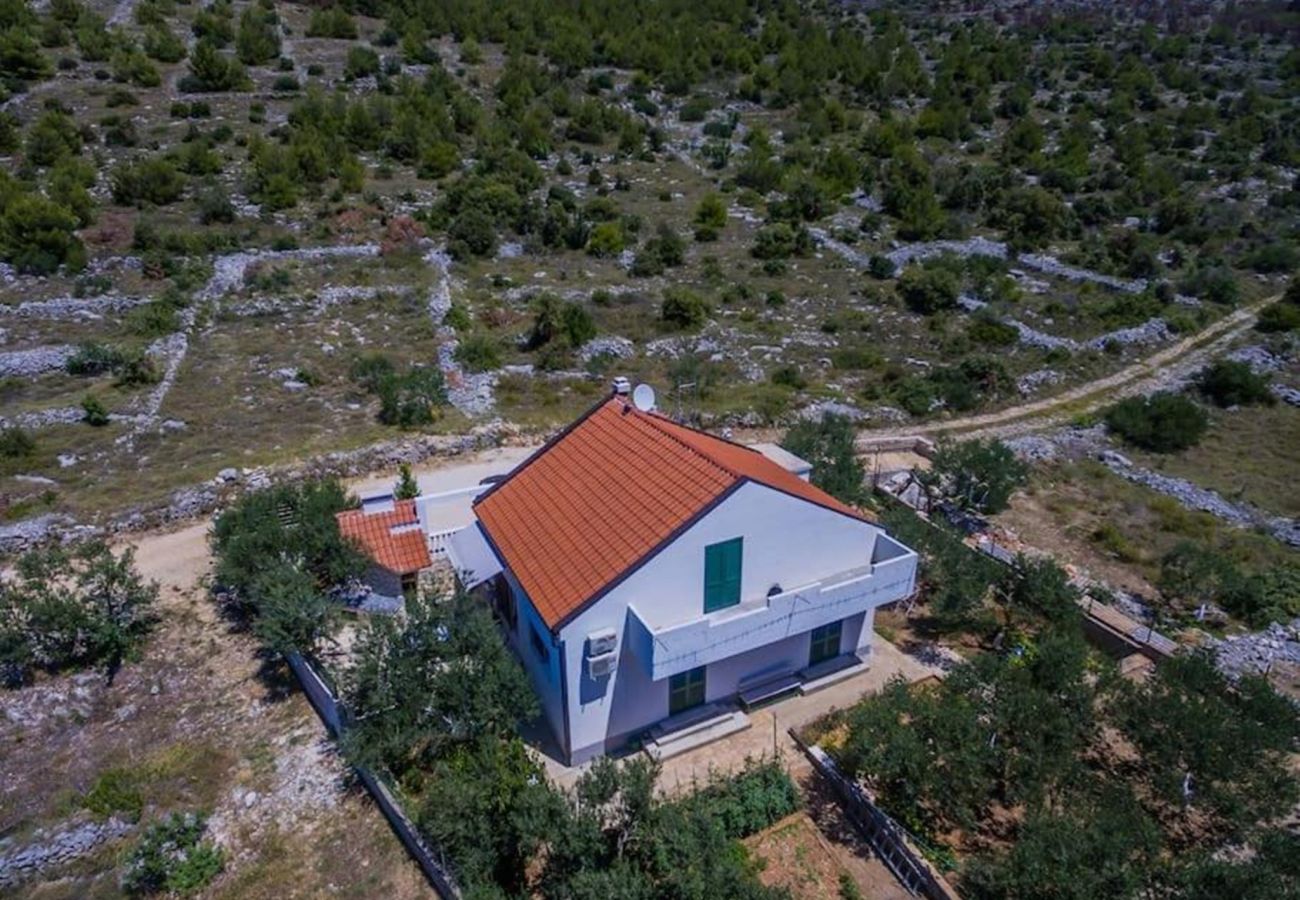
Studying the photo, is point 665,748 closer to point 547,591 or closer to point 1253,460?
point 547,591

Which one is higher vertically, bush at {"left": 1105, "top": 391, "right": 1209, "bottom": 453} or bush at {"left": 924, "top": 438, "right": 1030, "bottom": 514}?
bush at {"left": 924, "top": 438, "right": 1030, "bottom": 514}

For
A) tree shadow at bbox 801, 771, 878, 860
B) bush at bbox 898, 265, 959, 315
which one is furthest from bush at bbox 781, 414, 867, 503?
bush at bbox 898, 265, 959, 315

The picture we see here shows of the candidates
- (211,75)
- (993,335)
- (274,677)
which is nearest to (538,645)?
(274,677)

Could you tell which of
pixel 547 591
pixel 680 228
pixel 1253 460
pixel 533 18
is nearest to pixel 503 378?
pixel 547 591

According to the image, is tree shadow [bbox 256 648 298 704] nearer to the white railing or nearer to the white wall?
the white railing

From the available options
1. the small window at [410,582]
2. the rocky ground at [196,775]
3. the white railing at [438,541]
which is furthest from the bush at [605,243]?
the rocky ground at [196,775]

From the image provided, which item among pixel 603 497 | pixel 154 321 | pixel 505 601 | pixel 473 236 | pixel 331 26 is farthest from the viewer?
pixel 331 26

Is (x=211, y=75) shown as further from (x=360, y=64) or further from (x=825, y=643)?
(x=825, y=643)
